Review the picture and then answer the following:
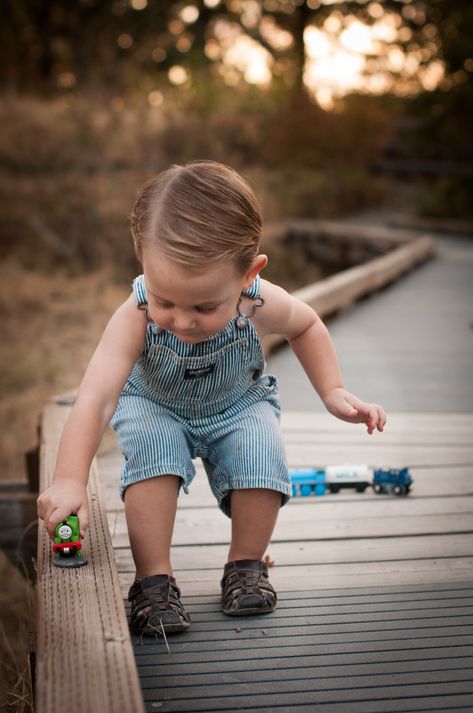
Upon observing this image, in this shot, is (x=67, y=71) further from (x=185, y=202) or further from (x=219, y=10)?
(x=185, y=202)

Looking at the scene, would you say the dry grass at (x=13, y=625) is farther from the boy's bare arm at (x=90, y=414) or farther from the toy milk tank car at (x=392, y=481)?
the toy milk tank car at (x=392, y=481)

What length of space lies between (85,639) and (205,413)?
0.90 metres

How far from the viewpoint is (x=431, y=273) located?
35.2 feet

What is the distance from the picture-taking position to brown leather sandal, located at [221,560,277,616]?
2.13 m

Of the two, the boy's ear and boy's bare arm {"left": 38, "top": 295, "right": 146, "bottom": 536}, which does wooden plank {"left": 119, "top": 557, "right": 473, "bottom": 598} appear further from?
the boy's ear

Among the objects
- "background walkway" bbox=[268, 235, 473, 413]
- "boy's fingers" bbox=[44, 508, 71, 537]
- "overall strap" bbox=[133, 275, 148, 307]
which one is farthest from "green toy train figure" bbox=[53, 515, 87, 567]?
"background walkway" bbox=[268, 235, 473, 413]

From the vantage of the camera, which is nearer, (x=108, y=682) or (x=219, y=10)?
(x=108, y=682)

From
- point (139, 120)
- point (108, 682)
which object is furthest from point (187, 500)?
point (139, 120)

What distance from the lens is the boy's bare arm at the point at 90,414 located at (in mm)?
1886

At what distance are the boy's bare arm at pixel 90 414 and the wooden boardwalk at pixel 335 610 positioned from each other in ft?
1.25

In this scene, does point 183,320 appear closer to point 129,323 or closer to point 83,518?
point 129,323

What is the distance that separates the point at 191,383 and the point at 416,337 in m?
4.72

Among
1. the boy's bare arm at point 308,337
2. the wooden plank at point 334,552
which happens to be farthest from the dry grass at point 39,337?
the boy's bare arm at point 308,337

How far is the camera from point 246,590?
84.7 inches
